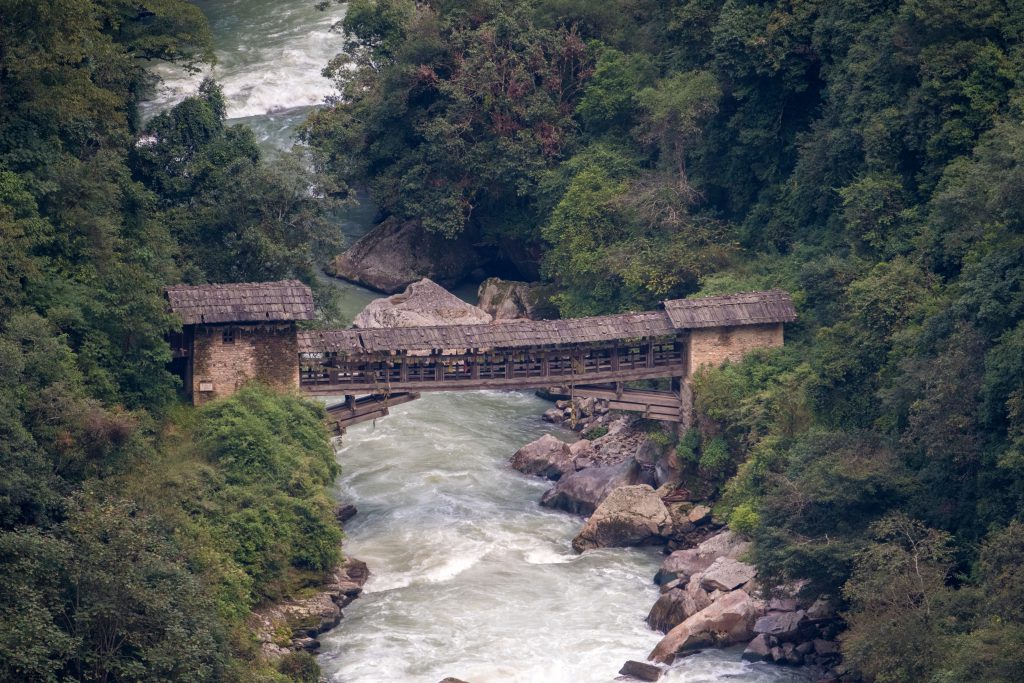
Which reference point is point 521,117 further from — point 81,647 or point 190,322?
point 81,647

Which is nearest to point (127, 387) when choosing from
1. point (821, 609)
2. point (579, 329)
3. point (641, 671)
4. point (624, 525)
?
point (579, 329)

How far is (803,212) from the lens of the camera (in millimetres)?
53406

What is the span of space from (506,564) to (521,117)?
839 inches

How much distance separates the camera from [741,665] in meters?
38.8

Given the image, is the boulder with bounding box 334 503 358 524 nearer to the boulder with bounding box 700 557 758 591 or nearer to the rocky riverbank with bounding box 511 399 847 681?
the rocky riverbank with bounding box 511 399 847 681

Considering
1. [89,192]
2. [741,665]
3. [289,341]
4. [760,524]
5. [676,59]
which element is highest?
[676,59]

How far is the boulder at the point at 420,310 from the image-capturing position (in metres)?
60.3

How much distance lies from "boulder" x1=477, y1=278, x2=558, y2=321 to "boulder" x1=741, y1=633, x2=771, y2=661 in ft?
77.8

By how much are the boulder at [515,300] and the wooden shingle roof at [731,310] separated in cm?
1342

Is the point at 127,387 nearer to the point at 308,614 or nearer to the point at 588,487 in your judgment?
the point at 308,614

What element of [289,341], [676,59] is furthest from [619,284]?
[289,341]

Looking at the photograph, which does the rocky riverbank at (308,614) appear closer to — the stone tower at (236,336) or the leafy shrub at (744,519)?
the stone tower at (236,336)

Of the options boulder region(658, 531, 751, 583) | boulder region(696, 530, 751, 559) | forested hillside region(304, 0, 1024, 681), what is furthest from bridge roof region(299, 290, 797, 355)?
boulder region(658, 531, 751, 583)

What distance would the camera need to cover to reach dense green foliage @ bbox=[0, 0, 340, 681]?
112ft
